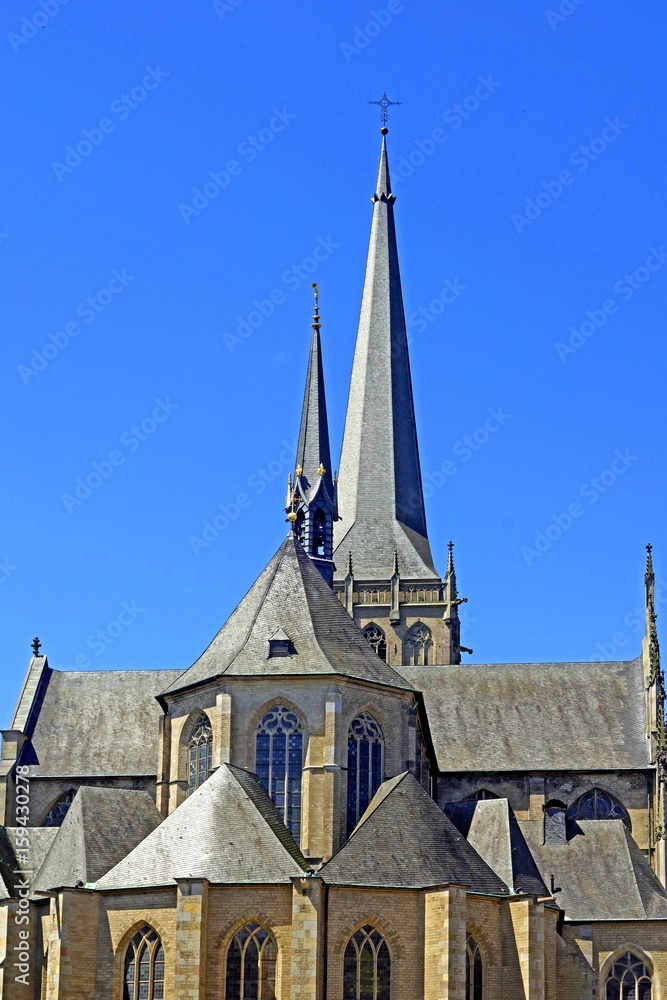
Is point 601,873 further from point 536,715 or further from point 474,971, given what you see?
point 536,715

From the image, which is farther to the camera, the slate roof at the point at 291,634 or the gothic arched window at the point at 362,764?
the slate roof at the point at 291,634

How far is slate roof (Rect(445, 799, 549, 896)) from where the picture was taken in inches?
2024

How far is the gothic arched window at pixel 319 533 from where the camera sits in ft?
274

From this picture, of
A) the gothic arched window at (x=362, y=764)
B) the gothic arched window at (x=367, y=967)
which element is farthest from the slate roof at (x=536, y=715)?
the gothic arched window at (x=367, y=967)

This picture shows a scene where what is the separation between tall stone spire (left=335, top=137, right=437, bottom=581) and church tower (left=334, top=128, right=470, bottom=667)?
0.05 m

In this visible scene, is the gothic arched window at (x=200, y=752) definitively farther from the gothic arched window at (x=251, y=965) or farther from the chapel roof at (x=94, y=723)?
the chapel roof at (x=94, y=723)

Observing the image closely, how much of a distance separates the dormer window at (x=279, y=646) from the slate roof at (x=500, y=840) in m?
8.61

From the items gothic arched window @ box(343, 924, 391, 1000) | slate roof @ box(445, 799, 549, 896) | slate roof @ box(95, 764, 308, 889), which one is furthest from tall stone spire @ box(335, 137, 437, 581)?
gothic arched window @ box(343, 924, 391, 1000)

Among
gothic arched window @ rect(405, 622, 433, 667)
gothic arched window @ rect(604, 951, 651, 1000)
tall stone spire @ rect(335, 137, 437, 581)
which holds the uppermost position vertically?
tall stone spire @ rect(335, 137, 437, 581)

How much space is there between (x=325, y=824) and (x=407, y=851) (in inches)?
125

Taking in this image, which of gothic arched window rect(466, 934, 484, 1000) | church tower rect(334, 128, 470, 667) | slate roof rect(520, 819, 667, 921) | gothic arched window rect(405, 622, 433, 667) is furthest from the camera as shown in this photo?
church tower rect(334, 128, 470, 667)

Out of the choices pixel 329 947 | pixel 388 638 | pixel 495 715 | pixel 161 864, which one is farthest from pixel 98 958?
pixel 388 638

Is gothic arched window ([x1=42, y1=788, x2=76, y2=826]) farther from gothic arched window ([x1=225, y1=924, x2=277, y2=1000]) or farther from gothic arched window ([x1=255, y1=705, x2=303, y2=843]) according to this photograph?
gothic arched window ([x1=225, y1=924, x2=277, y2=1000])

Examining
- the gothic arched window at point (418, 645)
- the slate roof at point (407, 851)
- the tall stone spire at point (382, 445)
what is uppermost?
the tall stone spire at point (382, 445)
